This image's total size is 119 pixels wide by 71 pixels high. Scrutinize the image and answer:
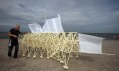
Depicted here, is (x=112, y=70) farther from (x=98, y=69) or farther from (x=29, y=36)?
(x=29, y=36)

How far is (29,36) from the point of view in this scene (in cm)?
1000

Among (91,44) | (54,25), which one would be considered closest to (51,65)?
(91,44)

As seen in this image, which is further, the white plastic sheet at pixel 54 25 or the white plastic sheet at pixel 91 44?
the white plastic sheet at pixel 54 25

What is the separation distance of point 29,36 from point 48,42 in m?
1.87

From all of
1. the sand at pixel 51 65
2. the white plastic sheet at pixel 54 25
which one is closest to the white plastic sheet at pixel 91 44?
the sand at pixel 51 65

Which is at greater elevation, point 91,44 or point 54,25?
point 54,25

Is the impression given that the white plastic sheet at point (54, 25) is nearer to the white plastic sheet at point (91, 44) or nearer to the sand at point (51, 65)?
the white plastic sheet at point (91, 44)

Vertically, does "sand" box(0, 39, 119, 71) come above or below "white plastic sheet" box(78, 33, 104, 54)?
below

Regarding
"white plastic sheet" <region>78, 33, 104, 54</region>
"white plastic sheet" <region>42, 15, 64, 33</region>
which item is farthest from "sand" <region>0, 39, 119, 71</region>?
"white plastic sheet" <region>42, 15, 64, 33</region>

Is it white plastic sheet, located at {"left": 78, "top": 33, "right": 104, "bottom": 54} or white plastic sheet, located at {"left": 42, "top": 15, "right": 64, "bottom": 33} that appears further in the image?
white plastic sheet, located at {"left": 42, "top": 15, "right": 64, "bottom": 33}

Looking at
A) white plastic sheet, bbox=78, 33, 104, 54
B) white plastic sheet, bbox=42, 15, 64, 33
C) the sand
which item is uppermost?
white plastic sheet, bbox=42, 15, 64, 33

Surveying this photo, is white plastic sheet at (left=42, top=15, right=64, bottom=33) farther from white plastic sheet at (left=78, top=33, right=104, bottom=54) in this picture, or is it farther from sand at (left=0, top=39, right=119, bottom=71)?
sand at (left=0, top=39, right=119, bottom=71)

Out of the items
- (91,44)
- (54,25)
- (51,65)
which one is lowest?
(51,65)

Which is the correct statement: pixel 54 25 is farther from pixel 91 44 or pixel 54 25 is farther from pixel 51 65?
pixel 91 44
